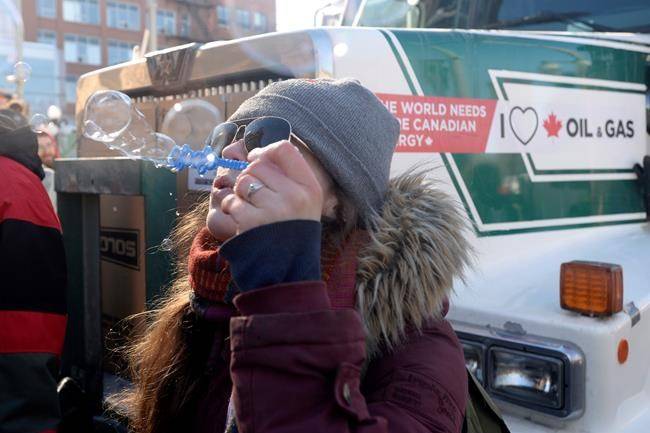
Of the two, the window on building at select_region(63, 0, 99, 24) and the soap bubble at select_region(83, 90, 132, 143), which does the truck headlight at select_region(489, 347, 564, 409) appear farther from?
the window on building at select_region(63, 0, 99, 24)

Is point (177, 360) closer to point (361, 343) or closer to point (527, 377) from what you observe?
point (361, 343)

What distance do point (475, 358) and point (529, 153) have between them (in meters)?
0.94

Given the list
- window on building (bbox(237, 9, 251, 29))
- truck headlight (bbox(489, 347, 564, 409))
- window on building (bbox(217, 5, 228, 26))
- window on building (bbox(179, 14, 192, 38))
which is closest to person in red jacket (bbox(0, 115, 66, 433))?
truck headlight (bbox(489, 347, 564, 409))

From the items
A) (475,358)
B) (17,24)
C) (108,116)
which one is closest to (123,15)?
(17,24)

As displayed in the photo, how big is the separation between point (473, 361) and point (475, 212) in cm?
63

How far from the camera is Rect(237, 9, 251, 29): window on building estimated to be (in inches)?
1486

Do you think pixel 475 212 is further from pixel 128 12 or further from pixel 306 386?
pixel 128 12

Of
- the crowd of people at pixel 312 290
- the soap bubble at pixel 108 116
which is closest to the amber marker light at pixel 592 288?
the crowd of people at pixel 312 290

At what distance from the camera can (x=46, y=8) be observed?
4291cm

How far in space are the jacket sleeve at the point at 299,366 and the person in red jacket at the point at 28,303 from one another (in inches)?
51.2

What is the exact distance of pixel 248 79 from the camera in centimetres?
241

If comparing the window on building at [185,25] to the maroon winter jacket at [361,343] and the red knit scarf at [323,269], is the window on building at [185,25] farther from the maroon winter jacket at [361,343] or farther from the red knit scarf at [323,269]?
the maroon winter jacket at [361,343]

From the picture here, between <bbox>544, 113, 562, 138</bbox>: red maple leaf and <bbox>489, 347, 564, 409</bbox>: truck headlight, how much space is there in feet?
3.46

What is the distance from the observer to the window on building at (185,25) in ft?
104
